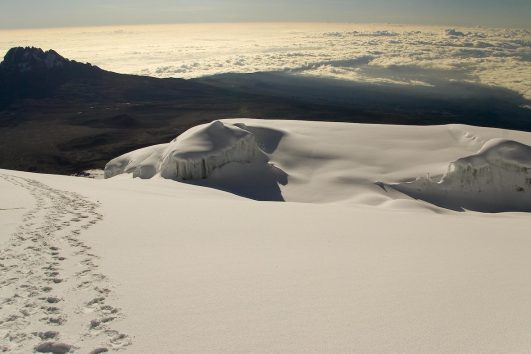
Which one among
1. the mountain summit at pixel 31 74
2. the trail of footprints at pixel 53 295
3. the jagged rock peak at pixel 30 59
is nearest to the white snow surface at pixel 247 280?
the trail of footprints at pixel 53 295

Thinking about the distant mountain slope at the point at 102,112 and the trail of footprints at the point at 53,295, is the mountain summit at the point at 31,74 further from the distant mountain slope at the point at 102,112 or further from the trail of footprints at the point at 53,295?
the trail of footprints at the point at 53,295

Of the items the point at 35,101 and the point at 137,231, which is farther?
the point at 35,101

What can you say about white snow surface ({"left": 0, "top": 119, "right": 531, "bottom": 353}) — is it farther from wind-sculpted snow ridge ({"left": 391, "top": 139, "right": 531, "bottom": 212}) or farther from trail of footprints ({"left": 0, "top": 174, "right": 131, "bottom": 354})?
wind-sculpted snow ridge ({"left": 391, "top": 139, "right": 531, "bottom": 212})

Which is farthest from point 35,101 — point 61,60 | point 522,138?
point 522,138

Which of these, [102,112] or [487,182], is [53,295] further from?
[102,112]

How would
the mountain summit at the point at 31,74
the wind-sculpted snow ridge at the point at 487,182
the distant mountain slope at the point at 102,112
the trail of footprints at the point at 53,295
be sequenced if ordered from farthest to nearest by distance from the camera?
the mountain summit at the point at 31,74
the distant mountain slope at the point at 102,112
the wind-sculpted snow ridge at the point at 487,182
the trail of footprints at the point at 53,295

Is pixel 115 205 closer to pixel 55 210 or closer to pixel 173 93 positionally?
pixel 55 210
